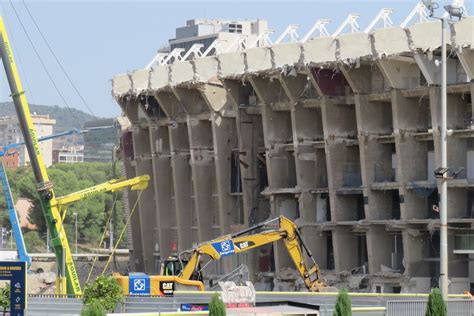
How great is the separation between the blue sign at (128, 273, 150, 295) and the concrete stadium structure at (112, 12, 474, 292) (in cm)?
1387

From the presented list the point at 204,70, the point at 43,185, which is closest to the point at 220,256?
the point at 43,185

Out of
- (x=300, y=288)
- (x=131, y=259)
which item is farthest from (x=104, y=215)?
(x=300, y=288)

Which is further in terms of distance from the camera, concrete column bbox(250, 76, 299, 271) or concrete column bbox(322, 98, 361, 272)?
concrete column bbox(250, 76, 299, 271)

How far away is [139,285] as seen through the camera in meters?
62.0

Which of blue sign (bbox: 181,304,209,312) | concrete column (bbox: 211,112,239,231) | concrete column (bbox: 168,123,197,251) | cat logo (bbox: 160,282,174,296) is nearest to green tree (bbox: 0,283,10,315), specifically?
blue sign (bbox: 181,304,209,312)

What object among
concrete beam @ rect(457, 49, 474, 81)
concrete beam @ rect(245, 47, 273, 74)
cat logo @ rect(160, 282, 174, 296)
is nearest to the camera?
cat logo @ rect(160, 282, 174, 296)

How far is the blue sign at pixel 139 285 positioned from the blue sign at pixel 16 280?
21.8 m

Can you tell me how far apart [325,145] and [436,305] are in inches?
1245

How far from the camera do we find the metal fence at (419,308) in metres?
43.3

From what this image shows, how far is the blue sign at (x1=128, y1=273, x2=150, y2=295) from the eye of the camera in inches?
2429

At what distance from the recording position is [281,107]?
77688 millimetres

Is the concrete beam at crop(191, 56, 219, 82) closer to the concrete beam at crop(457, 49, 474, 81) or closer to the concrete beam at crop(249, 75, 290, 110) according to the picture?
the concrete beam at crop(249, 75, 290, 110)

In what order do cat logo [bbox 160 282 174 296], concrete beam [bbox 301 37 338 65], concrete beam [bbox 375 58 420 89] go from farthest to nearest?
concrete beam [bbox 301 37 338 65], concrete beam [bbox 375 58 420 89], cat logo [bbox 160 282 174 296]

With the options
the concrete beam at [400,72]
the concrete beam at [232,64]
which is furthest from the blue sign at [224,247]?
the concrete beam at [232,64]
